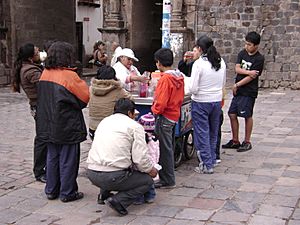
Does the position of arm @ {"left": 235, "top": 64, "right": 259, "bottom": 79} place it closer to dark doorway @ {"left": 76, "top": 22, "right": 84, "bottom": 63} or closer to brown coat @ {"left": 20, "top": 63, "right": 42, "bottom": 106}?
brown coat @ {"left": 20, "top": 63, "right": 42, "bottom": 106}

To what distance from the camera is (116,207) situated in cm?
499

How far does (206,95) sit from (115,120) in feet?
5.66

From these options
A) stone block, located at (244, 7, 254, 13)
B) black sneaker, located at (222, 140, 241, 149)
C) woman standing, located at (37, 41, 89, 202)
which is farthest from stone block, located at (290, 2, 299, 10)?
woman standing, located at (37, 41, 89, 202)

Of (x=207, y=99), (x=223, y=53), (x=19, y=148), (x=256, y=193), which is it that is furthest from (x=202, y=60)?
(x=223, y=53)

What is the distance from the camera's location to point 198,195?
568cm

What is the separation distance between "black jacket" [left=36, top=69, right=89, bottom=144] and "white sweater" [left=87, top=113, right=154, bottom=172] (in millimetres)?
519

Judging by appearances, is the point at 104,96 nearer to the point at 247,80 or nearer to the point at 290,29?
the point at 247,80

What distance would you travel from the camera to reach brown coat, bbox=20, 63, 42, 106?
6039mm

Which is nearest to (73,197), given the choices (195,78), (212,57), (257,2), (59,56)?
(59,56)

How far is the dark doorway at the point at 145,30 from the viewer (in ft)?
59.9

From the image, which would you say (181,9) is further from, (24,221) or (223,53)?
(24,221)

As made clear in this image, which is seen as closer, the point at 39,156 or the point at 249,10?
the point at 39,156

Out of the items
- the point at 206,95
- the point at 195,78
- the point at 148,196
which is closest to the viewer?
the point at 148,196

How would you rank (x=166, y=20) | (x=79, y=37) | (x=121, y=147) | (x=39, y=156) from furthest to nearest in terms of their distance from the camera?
(x=79, y=37)
(x=166, y=20)
(x=39, y=156)
(x=121, y=147)
